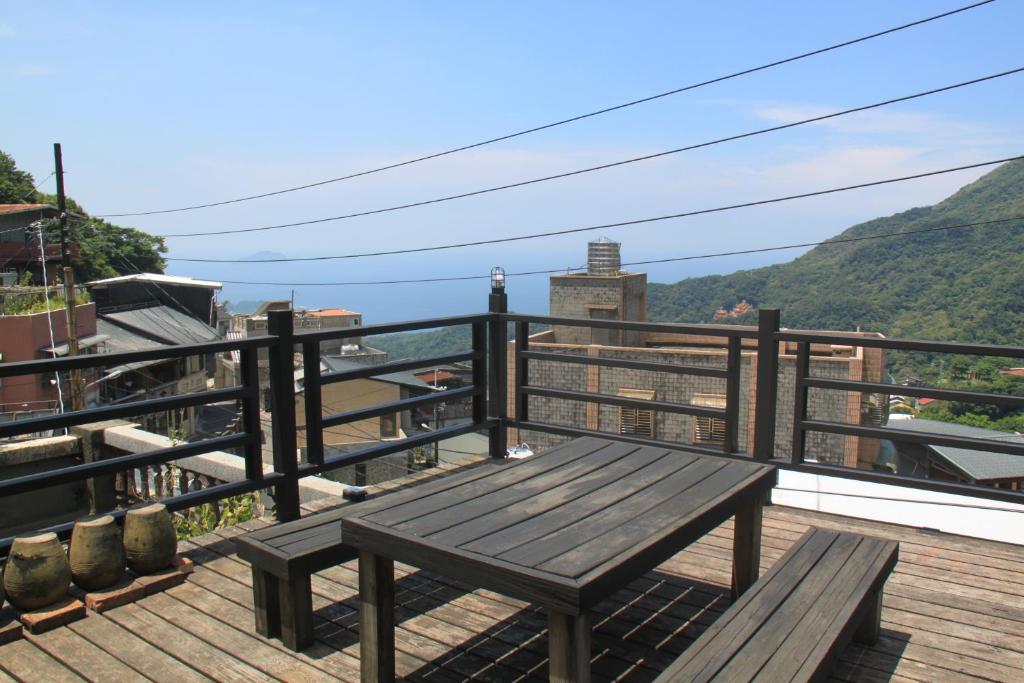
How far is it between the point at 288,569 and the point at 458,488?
2.11ft

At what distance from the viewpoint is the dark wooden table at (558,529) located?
193 centimetres

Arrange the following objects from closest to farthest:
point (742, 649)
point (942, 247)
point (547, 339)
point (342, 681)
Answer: point (742, 649) < point (342, 681) < point (547, 339) < point (942, 247)

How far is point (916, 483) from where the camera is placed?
4.02 meters

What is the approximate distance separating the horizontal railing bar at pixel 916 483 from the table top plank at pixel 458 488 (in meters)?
1.73

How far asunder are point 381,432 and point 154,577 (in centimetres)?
2428

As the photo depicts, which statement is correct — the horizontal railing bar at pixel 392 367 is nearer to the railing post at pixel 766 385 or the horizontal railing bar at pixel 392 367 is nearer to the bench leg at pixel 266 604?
the bench leg at pixel 266 604

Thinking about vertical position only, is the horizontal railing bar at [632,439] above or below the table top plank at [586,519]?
below

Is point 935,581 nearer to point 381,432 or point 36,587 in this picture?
point 36,587

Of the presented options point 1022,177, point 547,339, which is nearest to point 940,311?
point 1022,177

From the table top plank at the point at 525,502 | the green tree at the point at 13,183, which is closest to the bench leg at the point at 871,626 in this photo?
the table top plank at the point at 525,502

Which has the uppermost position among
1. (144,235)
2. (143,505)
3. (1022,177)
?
(1022,177)

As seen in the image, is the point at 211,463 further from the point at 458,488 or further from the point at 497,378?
the point at 458,488

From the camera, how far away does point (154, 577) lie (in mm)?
3225

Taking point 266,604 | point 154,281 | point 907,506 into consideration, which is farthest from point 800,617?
point 154,281
